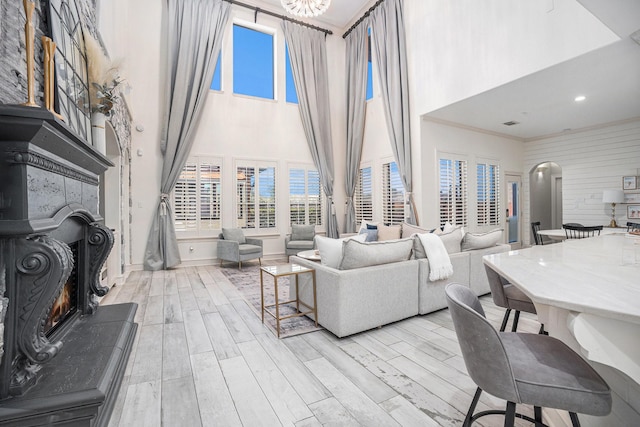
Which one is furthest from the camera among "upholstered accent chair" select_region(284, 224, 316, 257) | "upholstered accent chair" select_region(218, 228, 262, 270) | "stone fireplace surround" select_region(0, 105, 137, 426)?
"upholstered accent chair" select_region(284, 224, 316, 257)

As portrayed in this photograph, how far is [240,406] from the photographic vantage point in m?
1.78

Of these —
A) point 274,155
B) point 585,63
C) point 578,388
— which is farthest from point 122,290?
point 585,63

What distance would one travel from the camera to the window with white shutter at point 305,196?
7.32 meters

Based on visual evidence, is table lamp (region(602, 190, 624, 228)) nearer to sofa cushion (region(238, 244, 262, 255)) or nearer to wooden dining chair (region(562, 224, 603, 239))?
wooden dining chair (region(562, 224, 603, 239))

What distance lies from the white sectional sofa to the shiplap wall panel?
576 cm

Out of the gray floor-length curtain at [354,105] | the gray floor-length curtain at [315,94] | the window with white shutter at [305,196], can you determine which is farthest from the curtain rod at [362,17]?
the window with white shutter at [305,196]

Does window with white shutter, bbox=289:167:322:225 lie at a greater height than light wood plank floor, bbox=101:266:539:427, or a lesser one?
greater

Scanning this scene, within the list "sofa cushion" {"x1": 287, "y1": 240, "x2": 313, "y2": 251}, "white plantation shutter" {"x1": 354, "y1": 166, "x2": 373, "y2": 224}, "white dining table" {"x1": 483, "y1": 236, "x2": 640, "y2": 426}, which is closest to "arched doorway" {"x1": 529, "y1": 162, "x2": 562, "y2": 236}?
"white plantation shutter" {"x1": 354, "y1": 166, "x2": 373, "y2": 224}

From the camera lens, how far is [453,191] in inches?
261

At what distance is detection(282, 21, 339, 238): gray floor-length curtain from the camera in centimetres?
734

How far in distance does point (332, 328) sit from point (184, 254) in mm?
4578

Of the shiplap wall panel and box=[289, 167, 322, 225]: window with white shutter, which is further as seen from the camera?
box=[289, 167, 322, 225]: window with white shutter

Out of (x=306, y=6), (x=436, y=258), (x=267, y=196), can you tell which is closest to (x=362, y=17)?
(x=306, y=6)

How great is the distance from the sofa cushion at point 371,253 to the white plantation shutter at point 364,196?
170 inches
